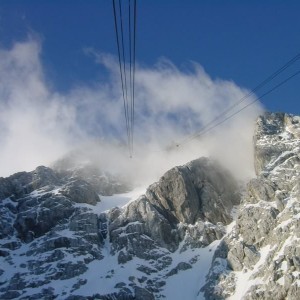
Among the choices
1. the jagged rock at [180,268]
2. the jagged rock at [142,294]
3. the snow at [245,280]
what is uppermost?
the jagged rock at [180,268]

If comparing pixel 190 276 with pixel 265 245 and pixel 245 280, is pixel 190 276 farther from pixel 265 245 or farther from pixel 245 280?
pixel 265 245

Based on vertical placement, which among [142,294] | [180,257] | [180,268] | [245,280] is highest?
[180,257]

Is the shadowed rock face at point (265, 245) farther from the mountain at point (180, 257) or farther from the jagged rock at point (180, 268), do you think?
the jagged rock at point (180, 268)

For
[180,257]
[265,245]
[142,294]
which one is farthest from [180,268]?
[265,245]

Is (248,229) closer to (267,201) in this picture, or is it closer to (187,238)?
(267,201)

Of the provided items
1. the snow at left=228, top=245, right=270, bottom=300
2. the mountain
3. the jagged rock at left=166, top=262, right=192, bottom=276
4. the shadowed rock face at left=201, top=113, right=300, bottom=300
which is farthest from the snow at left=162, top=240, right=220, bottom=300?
the snow at left=228, top=245, right=270, bottom=300

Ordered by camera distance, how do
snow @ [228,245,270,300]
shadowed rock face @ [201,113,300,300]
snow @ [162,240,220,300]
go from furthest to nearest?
snow @ [162,240,220,300] < snow @ [228,245,270,300] < shadowed rock face @ [201,113,300,300]

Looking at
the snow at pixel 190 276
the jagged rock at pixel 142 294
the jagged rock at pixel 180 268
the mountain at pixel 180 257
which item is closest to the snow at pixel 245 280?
the mountain at pixel 180 257

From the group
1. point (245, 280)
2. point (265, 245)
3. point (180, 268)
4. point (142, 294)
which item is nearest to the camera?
point (245, 280)

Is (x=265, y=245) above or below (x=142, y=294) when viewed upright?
above

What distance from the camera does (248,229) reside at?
17162 cm

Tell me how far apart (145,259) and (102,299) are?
84.0 feet

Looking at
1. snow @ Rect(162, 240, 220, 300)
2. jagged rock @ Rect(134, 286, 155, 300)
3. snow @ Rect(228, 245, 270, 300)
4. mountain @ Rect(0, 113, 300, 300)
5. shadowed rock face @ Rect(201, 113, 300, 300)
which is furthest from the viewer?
snow @ Rect(162, 240, 220, 300)

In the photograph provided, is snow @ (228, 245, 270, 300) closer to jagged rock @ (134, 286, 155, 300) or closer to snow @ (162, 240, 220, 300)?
snow @ (162, 240, 220, 300)
